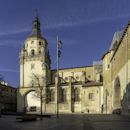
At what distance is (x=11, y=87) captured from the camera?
420ft

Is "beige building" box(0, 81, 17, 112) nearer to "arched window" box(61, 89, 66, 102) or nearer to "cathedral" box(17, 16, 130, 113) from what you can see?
"cathedral" box(17, 16, 130, 113)

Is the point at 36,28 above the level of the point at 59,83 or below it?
above

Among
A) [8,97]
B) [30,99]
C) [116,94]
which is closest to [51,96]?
[30,99]

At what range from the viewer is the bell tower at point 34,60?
112 meters

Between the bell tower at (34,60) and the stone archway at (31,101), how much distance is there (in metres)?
2.67

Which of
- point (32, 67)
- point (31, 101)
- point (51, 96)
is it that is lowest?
point (31, 101)

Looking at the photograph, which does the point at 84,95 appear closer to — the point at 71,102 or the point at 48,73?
the point at 71,102

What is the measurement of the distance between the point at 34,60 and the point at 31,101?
1366 centimetres

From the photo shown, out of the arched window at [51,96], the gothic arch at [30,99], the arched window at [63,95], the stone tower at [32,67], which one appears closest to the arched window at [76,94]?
the arched window at [63,95]

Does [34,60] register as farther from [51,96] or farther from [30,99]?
[51,96]

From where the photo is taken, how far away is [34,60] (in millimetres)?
113938

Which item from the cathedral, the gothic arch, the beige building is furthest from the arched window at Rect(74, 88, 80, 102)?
the beige building

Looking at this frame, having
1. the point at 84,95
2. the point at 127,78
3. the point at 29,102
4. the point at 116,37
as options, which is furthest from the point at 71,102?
the point at 127,78

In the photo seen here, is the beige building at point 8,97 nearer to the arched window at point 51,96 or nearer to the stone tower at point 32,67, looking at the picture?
the stone tower at point 32,67
